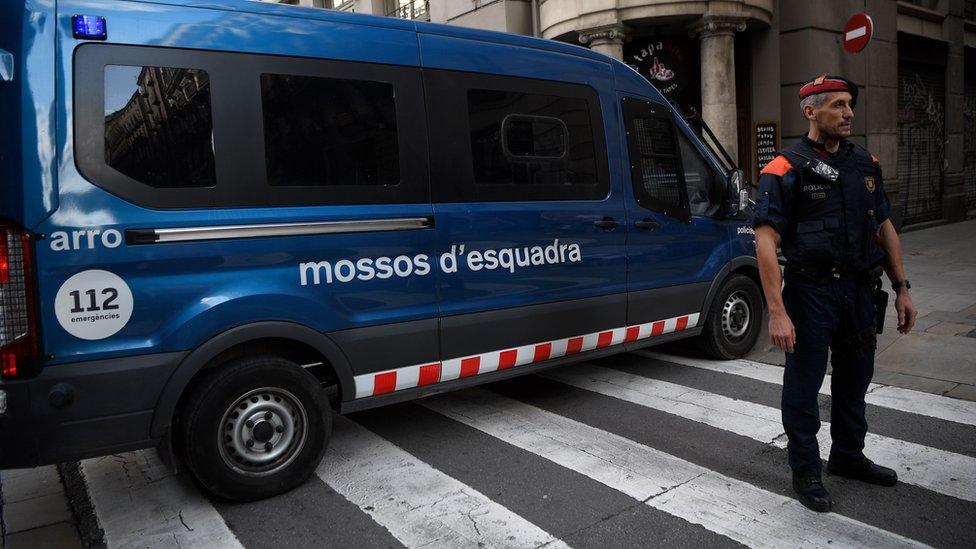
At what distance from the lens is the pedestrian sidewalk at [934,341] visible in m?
5.32

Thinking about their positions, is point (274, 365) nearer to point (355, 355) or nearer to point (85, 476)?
point (355, 355)

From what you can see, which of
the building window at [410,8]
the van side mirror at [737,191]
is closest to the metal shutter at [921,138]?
the building window at [410,8]

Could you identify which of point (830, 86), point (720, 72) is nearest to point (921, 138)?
point (720, 72)

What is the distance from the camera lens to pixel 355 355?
153 inches

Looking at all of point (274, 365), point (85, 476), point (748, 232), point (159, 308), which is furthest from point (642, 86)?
point (85, 476)

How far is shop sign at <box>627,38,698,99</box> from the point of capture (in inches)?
501

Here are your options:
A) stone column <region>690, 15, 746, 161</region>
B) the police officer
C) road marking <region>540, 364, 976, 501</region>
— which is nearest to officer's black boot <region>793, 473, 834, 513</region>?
the police officer

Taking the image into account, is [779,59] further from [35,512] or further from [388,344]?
[35,512]

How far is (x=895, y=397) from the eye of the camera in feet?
16.3

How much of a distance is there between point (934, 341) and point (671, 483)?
3880 millimetres

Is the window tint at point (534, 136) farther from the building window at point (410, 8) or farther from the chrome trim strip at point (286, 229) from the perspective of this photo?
the building window at point (410, 8)

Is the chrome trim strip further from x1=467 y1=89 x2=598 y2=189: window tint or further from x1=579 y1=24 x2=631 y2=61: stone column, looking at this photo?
x1=579 y1=24 x2=631 y2=61: stone column

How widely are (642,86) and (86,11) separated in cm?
368

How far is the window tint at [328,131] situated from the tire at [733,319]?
315cm
